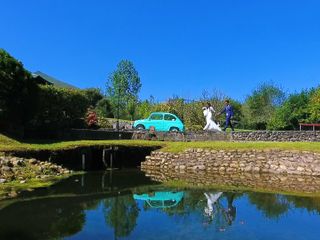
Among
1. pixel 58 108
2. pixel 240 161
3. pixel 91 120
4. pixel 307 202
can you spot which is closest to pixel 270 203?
pixel 307 202

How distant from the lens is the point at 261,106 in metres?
71.1

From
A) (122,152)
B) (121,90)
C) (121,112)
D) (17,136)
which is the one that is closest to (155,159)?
(122,152)

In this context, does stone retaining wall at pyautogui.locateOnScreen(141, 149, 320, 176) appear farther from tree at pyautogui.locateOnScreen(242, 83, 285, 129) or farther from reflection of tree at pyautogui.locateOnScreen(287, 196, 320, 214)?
tree at pyautogui.locateOnScreen(242, 83, 285, 129)

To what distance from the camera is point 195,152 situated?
24.0m

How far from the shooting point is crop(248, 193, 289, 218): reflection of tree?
13.0 metres

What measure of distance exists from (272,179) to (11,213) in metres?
12.3

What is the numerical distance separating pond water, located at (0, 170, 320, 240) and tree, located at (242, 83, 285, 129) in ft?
155

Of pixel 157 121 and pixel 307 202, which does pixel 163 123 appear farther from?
pixel 307 202

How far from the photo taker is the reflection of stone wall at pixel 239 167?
1944cm

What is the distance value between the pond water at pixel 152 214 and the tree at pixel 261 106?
47.2 meters

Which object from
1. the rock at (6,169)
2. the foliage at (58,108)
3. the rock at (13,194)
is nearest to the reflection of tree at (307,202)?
the rock at (13,194)

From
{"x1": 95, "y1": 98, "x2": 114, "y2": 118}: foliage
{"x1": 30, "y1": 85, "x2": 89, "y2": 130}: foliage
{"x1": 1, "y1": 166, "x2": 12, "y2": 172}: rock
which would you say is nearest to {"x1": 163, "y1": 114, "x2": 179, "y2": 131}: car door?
{"x1": 30, "y1": 85, "x2": 89, "y2": 130}: foliage

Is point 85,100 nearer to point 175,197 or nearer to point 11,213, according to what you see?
point 175,197

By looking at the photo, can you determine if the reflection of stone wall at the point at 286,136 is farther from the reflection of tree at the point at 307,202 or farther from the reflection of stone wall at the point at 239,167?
the reflection of tree at the point at 307,202
